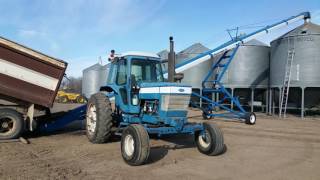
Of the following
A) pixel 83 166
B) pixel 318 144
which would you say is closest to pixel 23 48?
pixel 83 166

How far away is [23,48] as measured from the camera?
9.52 metres

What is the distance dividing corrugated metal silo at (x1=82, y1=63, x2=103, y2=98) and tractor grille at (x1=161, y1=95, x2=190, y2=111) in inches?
1093

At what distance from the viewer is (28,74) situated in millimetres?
9672

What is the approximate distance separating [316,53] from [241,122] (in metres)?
5.86

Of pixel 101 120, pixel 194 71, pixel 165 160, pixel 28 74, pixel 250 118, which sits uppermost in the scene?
pixel 194 71

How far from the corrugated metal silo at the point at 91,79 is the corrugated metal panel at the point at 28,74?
2545cm

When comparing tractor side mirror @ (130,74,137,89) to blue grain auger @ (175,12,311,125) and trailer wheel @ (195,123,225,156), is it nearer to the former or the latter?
trailer wheel @ (195,123,225,156)

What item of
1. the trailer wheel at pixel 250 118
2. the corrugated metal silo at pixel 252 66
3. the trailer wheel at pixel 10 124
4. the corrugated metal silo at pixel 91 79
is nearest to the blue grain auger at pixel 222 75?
the trailer wheel at pixel 250 118

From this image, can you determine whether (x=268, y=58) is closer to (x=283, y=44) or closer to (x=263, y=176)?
(x=283, y=44)

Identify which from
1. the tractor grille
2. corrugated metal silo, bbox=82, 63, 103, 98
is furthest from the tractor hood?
corrugated metal silo, bbox=82, 63, 103, 98

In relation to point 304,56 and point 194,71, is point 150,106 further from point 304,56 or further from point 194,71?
point 194,71

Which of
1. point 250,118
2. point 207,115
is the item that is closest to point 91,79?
point 207,115

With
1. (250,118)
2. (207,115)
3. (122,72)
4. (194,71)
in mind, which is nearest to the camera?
(122,72)

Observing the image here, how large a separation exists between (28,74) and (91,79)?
88.4ft
